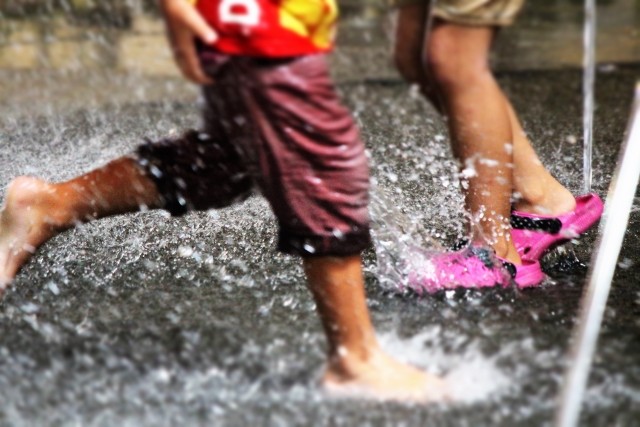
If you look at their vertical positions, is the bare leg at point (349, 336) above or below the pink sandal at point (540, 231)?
above

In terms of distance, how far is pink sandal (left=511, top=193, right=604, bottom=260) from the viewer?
2.45m

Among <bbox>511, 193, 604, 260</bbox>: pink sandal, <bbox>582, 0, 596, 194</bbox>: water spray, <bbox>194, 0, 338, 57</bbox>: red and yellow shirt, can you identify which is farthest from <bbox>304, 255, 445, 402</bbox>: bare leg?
<bbox>582, 0, 596, 194</bbox>: water spray

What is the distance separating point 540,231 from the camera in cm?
246

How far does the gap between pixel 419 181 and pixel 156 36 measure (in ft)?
8.80

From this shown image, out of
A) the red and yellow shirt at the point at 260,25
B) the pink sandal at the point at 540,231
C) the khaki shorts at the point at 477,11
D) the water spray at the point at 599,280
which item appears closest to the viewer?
the water spray at the point at 599,280

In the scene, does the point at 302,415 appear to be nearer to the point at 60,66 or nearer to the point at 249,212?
the point at 249,212

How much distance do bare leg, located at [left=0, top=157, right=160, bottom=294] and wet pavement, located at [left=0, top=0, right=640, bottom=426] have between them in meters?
0.11

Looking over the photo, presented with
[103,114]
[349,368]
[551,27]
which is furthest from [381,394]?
[551,27]

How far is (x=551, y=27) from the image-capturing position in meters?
6.29

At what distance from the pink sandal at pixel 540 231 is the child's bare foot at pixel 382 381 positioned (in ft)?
2.14

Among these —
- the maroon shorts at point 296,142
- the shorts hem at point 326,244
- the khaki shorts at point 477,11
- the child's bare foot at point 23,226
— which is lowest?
the child's bare foot at point 23,226

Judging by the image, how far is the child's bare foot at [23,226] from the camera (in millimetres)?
2293

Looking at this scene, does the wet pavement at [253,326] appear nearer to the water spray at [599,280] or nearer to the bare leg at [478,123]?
the water spray at [599,280]

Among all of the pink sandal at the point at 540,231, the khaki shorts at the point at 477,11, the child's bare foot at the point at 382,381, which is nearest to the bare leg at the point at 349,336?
the child's bare foot at the point at 382,381
